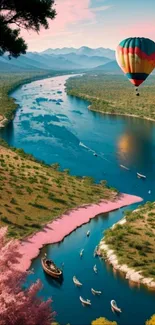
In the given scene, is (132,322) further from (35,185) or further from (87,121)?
(87,121)

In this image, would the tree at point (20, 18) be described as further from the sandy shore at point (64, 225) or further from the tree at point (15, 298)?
the sandy shore at point (64, 225)

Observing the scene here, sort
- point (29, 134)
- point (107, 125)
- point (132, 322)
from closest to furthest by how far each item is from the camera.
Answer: point (132, 322) < point (29, 134) < point (107, 125)

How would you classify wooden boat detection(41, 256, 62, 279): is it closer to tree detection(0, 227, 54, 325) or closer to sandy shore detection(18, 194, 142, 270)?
sandy shore detection(18, 194, 142, 270)

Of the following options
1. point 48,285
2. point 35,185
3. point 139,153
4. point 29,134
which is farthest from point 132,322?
point 29,134

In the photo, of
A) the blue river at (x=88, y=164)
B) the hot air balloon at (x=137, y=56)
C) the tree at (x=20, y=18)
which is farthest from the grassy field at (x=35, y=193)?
the tree at (x=20, y=18)

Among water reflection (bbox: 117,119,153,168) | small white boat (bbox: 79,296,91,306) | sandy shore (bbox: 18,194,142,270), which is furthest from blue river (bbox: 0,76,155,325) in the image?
sandy shore (bbox: 18,194,142,270)
